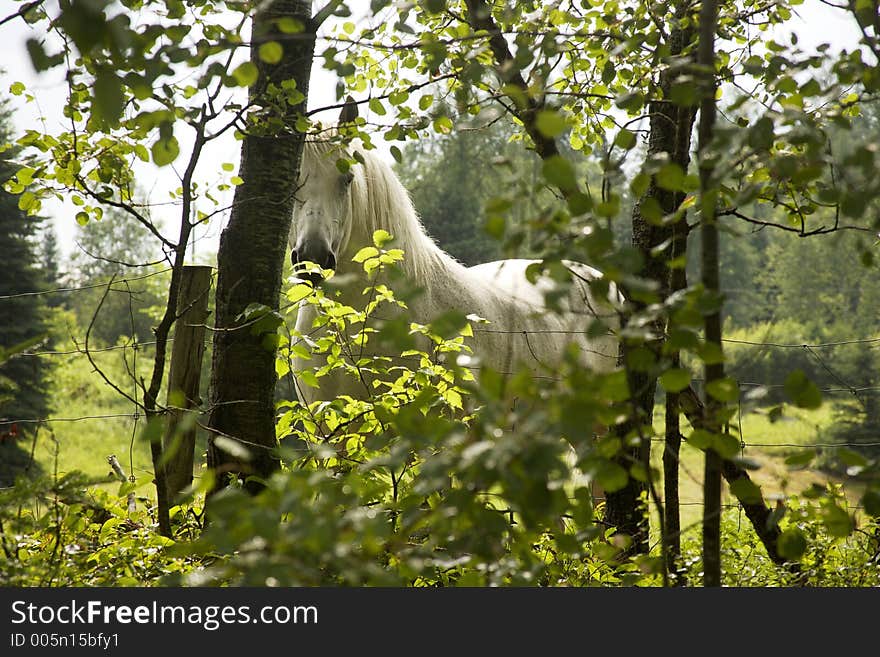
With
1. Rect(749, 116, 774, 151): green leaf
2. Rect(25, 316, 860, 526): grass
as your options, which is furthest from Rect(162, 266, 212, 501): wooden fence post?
Rect(25, 316, 860, 526): grass

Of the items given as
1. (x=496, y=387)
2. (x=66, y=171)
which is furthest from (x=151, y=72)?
(x=66, y=171)

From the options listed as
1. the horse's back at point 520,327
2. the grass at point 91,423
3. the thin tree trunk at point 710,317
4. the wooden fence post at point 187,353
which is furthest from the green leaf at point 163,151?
the grass at point 91,423

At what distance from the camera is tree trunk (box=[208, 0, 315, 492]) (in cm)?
289

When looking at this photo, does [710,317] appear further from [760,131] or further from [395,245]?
[395,245]

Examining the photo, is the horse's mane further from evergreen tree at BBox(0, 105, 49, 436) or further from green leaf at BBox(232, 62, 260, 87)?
evergreen tree at BBox(0, 105, 49, 436)

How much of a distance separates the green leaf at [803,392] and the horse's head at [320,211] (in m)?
2.49

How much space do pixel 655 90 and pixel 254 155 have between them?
1513mm

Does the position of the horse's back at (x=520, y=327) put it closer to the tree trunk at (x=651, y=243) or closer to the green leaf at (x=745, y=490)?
the tree trunk at (x=651, y=243)

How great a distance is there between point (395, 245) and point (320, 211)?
0.49 metres

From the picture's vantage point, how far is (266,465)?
2.92 m

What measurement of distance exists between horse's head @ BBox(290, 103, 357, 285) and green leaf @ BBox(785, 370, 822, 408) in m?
2.49

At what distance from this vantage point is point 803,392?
1.19 m

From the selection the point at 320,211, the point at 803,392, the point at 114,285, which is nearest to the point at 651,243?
the point at 320,211

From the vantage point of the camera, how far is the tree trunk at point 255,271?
2.89 m
